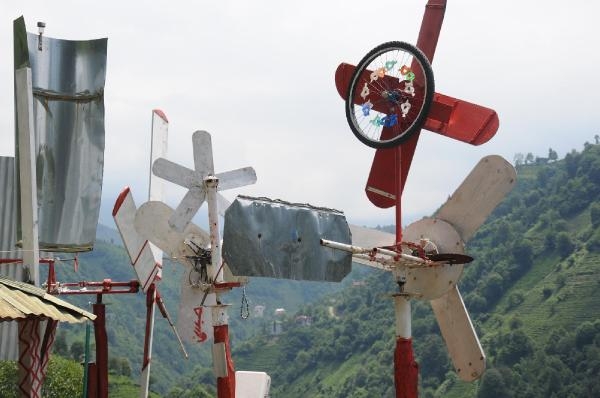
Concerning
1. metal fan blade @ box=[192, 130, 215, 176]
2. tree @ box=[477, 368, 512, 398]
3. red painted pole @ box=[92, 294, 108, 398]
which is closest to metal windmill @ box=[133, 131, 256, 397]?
metal fan blade @ box=[192, 130, 215, 176]

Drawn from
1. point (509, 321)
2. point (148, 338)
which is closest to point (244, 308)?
point (148, 338)

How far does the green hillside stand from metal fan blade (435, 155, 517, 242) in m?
73.0

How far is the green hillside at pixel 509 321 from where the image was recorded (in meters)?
95.4

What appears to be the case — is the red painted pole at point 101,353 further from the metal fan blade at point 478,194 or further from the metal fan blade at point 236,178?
the metal fan blade at point 478,194

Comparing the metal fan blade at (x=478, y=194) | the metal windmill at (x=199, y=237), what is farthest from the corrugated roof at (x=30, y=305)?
the metal fan blade at (x=478, y=194)

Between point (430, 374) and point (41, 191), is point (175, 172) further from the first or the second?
point (430, 374)

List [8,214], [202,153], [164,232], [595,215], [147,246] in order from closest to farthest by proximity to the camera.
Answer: [202,153], [164,232], [147,246], [8,214], [595,215]

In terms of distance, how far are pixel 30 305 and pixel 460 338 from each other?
630 cm

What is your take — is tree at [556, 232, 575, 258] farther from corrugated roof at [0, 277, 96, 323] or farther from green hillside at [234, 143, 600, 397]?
corrugated roof at [0, 277, 96, 323]

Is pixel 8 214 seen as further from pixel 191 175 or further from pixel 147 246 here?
pixel 191 175

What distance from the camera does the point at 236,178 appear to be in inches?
667

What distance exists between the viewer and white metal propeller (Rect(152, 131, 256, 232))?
53.3 feet

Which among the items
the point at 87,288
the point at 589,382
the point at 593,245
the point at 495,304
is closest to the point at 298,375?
the point at 495,304

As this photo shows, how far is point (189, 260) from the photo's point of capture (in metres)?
17.5
